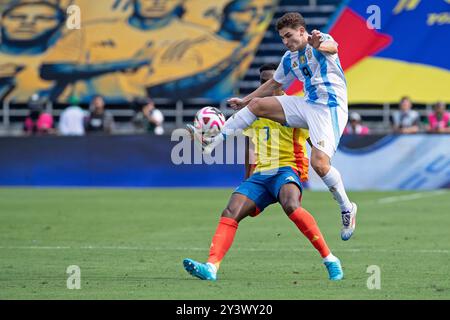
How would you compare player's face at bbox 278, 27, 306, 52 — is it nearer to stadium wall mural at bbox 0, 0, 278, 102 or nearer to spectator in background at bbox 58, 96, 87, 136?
spectator in background at bbox 58, 96, 87, 136

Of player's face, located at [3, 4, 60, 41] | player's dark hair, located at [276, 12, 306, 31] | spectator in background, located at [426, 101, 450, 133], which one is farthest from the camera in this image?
player's face, located at [3, 4, 60, 41]

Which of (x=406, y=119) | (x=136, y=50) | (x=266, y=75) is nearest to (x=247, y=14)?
(x=136, y=50)

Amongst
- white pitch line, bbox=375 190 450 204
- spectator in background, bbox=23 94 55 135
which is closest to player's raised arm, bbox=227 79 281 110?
white pitch line, bbox=375 190 450 204

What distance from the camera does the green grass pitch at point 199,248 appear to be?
9.97m

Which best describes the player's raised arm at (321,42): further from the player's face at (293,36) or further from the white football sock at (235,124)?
the white football sock at (235,124)

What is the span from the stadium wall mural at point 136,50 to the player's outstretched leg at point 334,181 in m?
18.8

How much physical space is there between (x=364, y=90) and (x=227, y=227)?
60.2 ft

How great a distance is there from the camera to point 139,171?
25828 millimetres

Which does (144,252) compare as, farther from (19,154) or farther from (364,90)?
(364,90)

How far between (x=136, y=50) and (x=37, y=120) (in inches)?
135

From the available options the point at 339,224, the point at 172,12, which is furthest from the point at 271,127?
the point at 172,12

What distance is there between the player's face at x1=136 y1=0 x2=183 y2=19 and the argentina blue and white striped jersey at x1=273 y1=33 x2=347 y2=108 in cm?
1991

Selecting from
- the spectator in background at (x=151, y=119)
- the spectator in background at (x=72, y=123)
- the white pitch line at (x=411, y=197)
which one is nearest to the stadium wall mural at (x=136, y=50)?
the spectator in background at (x=151, y=119)

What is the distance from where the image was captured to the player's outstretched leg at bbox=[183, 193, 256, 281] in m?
10.3
